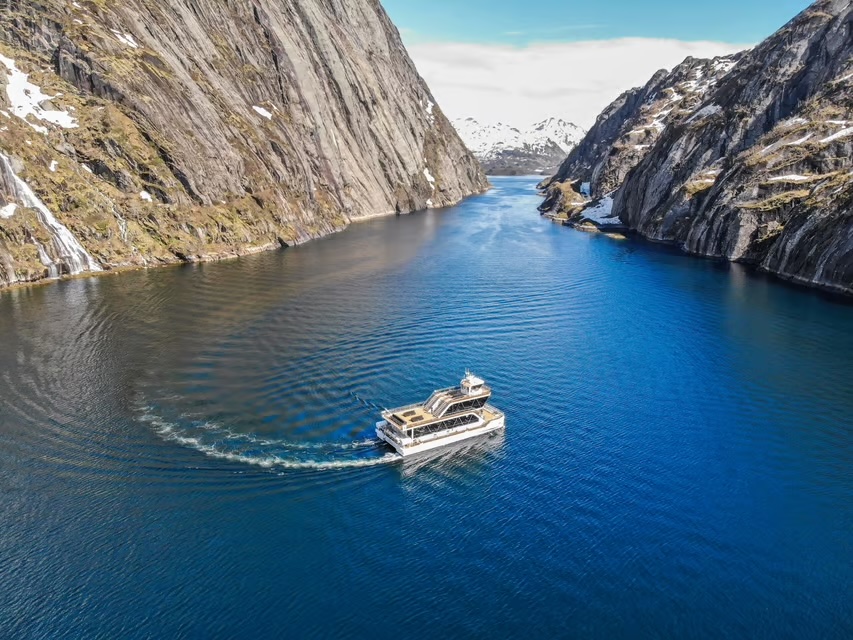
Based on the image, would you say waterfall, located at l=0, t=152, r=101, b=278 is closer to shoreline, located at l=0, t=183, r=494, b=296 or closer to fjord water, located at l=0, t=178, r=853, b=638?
shoreline, located at l=0, t=183, r=494, b=296

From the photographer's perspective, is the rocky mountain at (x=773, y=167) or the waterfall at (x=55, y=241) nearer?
the waterfall at (x=55, y=241)

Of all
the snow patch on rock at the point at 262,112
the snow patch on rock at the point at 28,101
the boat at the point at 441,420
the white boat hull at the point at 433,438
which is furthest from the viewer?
the snow patch on rock at the point at 262,112

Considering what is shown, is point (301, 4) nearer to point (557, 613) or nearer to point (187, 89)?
point (187, 89)

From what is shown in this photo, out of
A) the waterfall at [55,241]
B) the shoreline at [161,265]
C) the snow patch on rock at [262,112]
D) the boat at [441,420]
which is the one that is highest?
the snow patch on rock at [262,112]

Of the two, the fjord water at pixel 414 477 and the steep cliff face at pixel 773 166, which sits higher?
the steep cliff face at pixel 773 166

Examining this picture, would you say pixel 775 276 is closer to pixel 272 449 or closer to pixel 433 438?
pixel 433 438

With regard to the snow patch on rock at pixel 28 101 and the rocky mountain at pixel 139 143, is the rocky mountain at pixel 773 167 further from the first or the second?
the snow patch on rock at pixel 28 101

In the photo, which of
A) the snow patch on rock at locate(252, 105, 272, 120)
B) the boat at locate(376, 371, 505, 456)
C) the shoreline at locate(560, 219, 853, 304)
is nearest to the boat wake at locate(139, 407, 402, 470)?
the boat at locate(376, 371, 505, 456)

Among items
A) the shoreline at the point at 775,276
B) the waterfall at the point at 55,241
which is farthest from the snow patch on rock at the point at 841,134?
the waterfall at the point at 55,241
